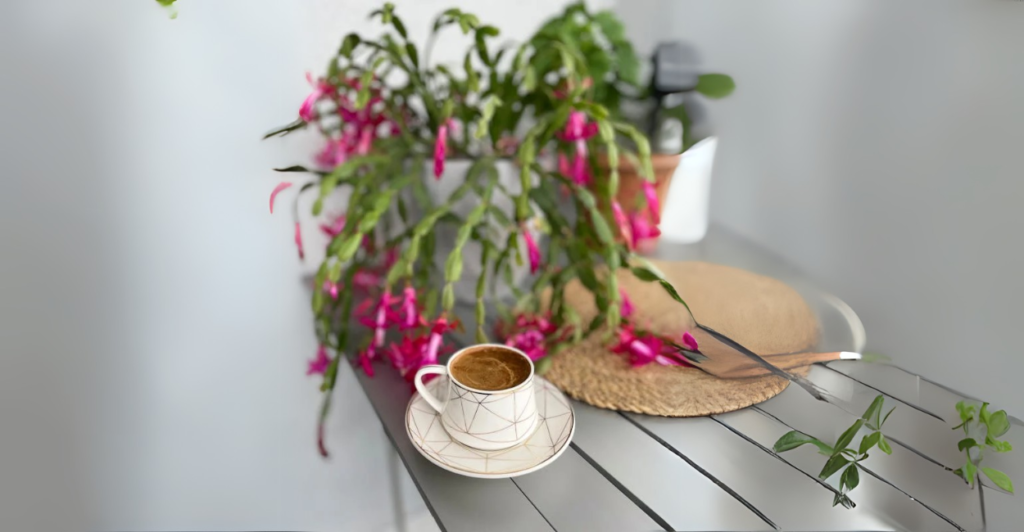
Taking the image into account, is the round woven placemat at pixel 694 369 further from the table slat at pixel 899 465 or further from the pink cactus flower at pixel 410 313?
the pink cactus flower at pixel 410 313

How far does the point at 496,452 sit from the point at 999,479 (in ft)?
1.41

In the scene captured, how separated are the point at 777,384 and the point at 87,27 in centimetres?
89

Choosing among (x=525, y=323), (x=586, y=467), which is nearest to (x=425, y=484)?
(x=586, y=467)

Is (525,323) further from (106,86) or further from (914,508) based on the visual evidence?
(106,86)

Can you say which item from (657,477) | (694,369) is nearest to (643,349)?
(694,369)

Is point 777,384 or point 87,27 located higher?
point 87,27

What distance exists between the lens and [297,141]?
1.04 m

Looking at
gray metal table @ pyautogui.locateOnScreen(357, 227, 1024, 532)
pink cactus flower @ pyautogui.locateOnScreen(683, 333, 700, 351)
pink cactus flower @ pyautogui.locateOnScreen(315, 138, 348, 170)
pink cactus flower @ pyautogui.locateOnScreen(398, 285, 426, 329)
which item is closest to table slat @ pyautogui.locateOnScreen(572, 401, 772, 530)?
gray metal table @ pyautogui.locateOnScreen(357, 227, 1024, 532)

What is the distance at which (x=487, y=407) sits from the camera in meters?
0.60

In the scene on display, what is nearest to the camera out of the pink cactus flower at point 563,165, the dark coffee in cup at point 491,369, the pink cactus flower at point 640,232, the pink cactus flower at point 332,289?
the dark coffee in cup at point 491,369

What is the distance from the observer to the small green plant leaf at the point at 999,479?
0.53 m

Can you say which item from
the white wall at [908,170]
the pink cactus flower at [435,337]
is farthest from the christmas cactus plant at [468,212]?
the white wall at [908,170]

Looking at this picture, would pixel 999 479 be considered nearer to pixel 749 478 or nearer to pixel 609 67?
pixel 749 478

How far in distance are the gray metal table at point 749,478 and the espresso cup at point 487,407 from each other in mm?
47
